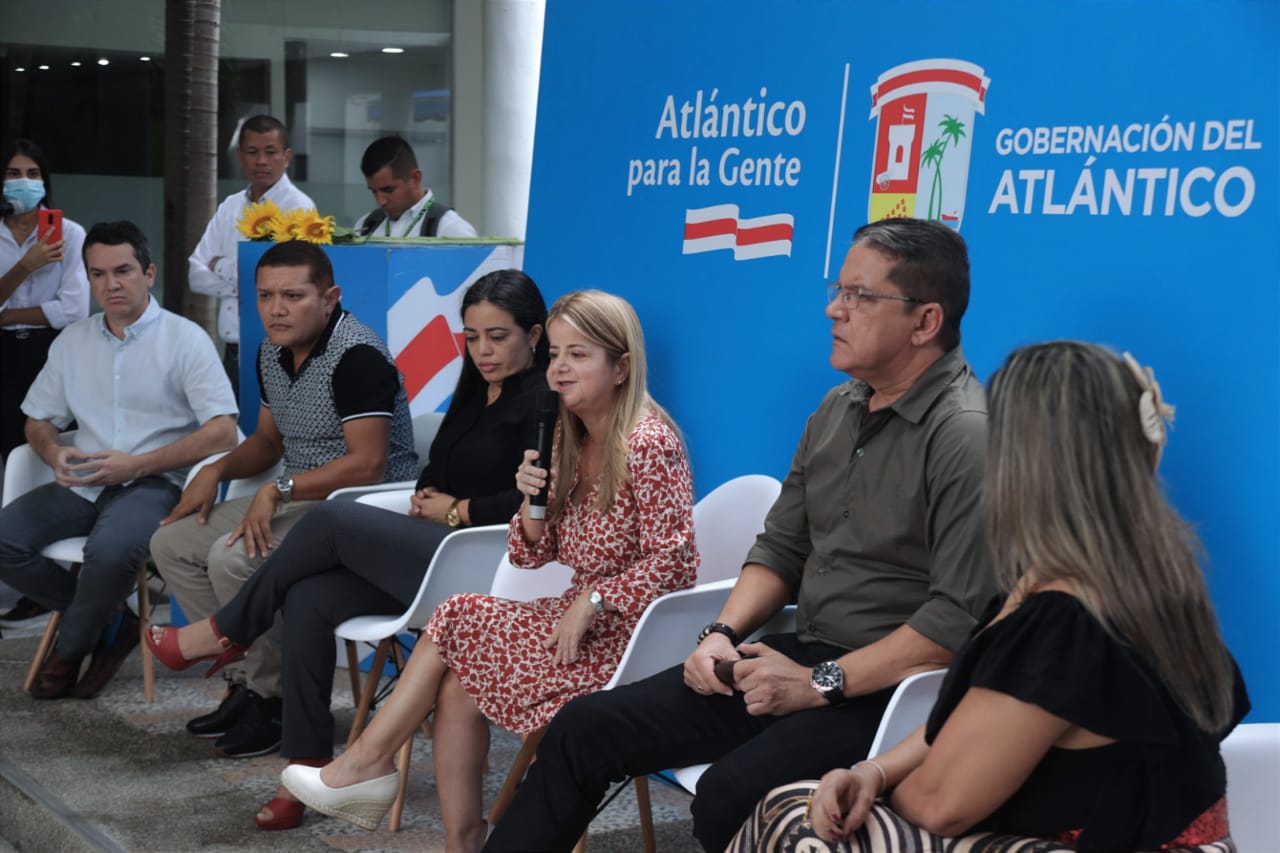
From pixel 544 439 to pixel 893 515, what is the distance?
2.87ft

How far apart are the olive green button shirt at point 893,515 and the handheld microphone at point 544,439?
1.86 feet

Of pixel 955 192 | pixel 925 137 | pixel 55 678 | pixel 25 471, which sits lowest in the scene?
pixel 55 678

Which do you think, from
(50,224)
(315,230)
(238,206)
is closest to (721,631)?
(315,230)

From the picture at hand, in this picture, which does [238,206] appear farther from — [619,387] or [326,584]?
[619,387]

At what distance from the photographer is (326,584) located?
3.85 m

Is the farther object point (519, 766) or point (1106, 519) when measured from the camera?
point (519, 766)

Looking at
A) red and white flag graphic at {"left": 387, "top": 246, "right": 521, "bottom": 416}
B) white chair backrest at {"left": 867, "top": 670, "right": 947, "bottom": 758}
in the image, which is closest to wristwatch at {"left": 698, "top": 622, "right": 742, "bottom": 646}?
white chair backrest at {"left": 867, "top": 670, "right": 947, "bottom": 758}

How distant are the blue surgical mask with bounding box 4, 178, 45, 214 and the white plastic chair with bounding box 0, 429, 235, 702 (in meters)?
1.64

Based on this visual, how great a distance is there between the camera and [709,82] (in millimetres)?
3842

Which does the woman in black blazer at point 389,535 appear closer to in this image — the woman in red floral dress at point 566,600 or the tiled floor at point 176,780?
the tiled floor at point 176,780

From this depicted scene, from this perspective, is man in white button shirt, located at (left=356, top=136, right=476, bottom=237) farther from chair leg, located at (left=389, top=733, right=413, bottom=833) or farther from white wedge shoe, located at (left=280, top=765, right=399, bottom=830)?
white wedge shoe, located at (left=280, top=765, right=399, bottom=830)

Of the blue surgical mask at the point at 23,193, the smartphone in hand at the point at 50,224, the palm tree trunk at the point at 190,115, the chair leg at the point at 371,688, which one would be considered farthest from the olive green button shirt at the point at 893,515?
the palm tree trunk at the point at 190,115

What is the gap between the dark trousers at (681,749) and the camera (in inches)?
98.8

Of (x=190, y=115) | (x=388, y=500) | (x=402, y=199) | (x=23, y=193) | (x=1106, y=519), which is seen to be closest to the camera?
(x=1106, y=519)
